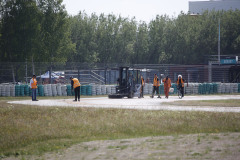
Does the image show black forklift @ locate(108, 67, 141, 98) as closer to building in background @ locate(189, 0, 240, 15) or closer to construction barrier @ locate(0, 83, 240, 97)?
construction barrier @ locate(0, 83, 240, 97)

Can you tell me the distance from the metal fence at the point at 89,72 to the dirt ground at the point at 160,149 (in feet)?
75.1

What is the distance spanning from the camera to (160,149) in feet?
32.1

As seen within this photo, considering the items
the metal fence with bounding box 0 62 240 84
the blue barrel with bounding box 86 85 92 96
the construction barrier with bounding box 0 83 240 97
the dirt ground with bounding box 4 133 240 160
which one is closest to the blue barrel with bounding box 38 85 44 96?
the construction barrier with bounding box 0 83 240 97

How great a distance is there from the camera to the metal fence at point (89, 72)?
35.6 meters

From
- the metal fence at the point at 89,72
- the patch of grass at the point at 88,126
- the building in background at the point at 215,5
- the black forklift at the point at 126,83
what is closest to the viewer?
the patch of grass at the point at 88,126

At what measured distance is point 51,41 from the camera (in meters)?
58.5

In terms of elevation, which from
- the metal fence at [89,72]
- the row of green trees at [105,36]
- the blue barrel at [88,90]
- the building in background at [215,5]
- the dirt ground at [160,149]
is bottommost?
the dirt ground at [160,149]

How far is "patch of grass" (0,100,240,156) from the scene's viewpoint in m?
12.0

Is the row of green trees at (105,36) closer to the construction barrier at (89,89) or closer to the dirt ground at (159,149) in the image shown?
the construction barrier at (89,89)

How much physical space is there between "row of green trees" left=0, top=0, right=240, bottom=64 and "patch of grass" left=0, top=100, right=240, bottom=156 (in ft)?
126

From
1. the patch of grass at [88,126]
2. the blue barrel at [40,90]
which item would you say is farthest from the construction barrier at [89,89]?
the patch of grass at [88,126]

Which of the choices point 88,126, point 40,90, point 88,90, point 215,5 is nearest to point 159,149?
point 88,126

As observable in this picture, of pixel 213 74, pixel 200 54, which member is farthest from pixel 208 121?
pixel 200 54

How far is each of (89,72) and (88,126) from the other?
25657 millimetres
